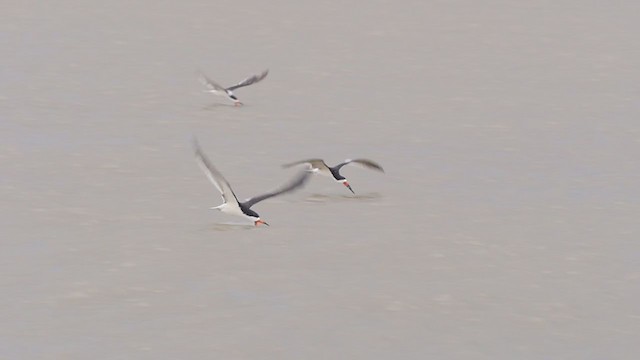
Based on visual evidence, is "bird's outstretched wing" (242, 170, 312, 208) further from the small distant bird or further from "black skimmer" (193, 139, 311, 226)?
the small distant bird

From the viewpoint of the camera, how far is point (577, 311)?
60.3 feet

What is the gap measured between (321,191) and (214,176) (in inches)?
208

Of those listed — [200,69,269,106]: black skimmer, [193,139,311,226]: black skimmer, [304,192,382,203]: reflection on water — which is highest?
[200,69,269,106]: black skimmer

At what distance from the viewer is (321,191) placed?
26.3 metres

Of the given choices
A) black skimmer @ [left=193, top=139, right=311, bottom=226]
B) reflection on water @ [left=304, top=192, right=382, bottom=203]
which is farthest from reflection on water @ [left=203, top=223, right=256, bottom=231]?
reflection on water @ [left=304, top=192, right=382, bottom=203]

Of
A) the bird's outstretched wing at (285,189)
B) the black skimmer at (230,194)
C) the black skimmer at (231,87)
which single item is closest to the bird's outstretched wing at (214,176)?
the black skimmer at (230,194)

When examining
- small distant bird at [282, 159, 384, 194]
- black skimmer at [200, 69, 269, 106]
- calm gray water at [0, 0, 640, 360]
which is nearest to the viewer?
calm gray water at [0, 0, 640, 360]

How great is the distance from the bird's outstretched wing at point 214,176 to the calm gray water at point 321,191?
2.17ft

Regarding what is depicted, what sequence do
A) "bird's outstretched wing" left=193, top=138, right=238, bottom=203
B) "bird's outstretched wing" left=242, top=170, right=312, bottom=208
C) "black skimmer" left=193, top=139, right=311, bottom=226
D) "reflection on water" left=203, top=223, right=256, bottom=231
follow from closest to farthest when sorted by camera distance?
"bird's outstretched wing" left=193, top=138, right=238, bottom=203
"black skimmer" left=193, top=139, right=311, bottom=226
"bird's outstretched wing" left=242, top=170, right=312, bottom=208
"reflection on water" left=203, top=223, right=256, bottom=231

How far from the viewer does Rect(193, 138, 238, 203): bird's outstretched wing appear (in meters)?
20.8

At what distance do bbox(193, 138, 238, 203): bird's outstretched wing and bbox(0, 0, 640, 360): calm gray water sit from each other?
66 centimetres

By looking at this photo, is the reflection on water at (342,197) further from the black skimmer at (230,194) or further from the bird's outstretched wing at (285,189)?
the black skimmer at (230,194)

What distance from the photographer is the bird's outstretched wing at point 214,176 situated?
20828 millimetres

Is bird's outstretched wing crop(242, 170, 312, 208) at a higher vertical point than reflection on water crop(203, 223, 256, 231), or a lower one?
higher
